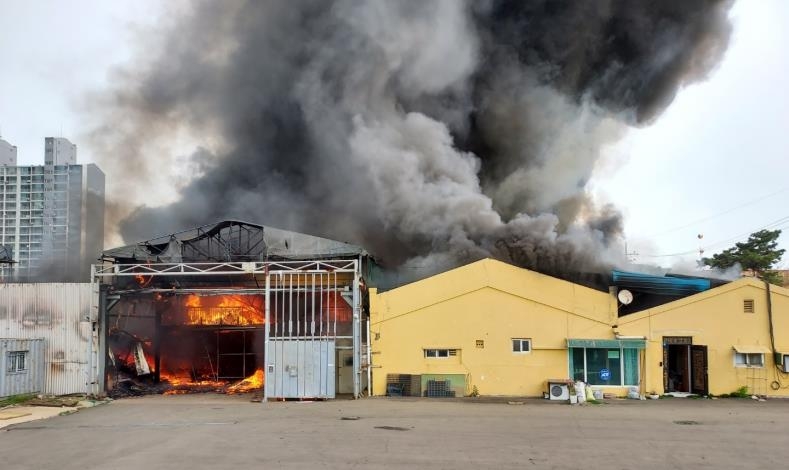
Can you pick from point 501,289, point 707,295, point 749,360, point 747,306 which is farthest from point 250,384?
point 747,306

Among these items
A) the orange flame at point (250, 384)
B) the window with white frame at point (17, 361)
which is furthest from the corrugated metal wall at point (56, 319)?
the orange flame at point (250, 384)

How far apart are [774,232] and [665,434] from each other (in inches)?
1200

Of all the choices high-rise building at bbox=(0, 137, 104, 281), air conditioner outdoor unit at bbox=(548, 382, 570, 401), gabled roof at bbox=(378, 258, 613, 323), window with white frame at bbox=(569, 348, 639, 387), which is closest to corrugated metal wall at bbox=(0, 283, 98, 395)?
gabled roof at bbox=(378, 258, 613, 323)

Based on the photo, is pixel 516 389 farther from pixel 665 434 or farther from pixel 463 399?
pixel 665 434

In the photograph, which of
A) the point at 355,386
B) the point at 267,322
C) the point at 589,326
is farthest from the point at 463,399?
the point at 267,322

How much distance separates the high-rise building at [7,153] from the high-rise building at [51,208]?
4928 mm

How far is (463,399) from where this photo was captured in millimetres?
21281

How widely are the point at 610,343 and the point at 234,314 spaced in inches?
713

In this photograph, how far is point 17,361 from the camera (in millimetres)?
21531

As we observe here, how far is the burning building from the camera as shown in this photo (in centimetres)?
2198

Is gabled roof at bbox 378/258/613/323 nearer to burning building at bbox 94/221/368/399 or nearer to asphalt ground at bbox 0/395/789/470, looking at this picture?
burning building at bbox 94/221/368/399

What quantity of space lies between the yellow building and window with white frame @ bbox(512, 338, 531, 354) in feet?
0.12

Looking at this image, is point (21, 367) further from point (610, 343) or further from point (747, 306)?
point (747, 306)

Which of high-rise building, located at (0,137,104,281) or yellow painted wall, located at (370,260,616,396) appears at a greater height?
high-rise building, located at (0,137,104,281)
